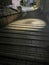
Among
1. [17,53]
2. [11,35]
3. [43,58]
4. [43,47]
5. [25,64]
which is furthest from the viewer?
[11,35]

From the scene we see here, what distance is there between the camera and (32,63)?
8.42 feet

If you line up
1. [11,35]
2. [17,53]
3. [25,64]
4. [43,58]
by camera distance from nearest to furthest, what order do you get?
[25,64]
[43,58]
[17,53]
[11,35]

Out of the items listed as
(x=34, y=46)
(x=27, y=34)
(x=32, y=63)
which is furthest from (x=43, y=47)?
(x=27, y=34)

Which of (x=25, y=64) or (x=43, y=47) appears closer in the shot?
(x=25, y=64)

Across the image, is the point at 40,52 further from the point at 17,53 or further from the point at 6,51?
the point at 6,51

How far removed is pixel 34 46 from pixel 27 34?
973 millimetres

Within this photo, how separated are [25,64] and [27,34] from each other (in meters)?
1.75

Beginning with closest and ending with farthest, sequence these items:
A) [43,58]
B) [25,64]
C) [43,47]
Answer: [25,64], [43,58], [43,47]

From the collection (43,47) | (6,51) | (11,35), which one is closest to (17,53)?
(6,51)

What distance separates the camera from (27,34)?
4.18 meters

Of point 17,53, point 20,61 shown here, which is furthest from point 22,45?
point 20,61

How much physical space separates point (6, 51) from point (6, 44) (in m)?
0.39

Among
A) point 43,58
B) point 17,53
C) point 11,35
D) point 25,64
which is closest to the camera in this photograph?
point 25,64

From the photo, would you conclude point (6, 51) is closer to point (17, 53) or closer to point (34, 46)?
point (17, 53)
